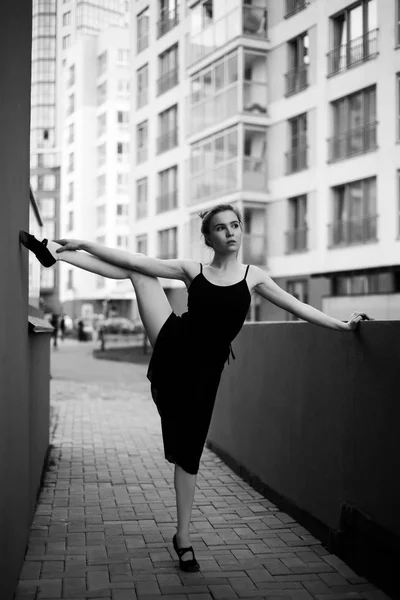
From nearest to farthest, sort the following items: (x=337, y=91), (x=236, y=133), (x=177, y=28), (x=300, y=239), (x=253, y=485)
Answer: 1. (x=253, y=485)
2. (x=337, y=91)
3. (x=300, y=239)
4. (x=236, y=133)
5. (x=177, y=28)

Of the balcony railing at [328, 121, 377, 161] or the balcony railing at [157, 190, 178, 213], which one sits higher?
the balcony railing at [328, 121, 377, 161]

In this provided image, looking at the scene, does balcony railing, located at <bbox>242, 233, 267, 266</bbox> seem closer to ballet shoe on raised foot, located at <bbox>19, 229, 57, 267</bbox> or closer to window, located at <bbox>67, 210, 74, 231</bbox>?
Answer: ballet shoe on raised foot, located at <bbox>19, 229, 57, 267</bbox>

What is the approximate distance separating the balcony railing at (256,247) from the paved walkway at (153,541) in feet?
71.0

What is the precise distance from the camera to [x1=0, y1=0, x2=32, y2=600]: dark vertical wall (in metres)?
3.09

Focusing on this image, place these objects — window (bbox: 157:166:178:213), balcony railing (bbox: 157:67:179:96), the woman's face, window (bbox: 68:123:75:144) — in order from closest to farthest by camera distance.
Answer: the woman's face < balcony railing (bbox: 157:67:179:96) < window (bbox: 157:166:178:213) < window (bbox: 68:123:75:144)

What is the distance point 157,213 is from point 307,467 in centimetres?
3244

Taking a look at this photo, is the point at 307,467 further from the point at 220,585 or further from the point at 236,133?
the point at 236,133

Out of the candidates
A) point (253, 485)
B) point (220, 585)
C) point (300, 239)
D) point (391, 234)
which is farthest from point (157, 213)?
point (220, 585)

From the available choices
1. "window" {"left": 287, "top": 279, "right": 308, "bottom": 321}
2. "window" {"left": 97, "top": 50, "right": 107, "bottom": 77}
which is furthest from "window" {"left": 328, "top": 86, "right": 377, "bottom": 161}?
"window" {"left": 97, "top": 50, "right": 107, "bottom": 77}

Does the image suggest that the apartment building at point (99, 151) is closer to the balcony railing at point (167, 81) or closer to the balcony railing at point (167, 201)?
the balcony railing at point (167, 201)

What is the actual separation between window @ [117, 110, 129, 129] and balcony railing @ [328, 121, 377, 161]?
115 ft

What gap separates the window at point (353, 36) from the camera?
2466 cm

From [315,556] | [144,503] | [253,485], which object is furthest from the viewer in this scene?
[253,485]

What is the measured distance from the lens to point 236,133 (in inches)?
1185
